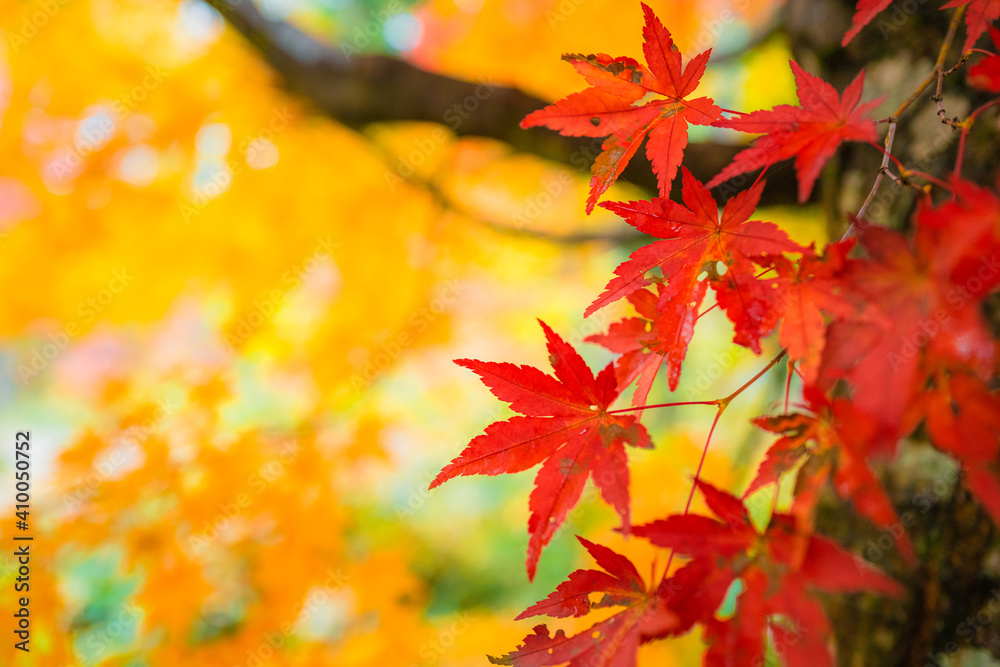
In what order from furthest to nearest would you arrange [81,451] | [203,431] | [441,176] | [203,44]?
[441,176], [203,44], [203,431], [81,451]

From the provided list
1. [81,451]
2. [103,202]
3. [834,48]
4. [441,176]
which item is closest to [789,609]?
[834,48]

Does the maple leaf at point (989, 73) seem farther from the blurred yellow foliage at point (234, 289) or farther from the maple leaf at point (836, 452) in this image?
the blurred yellow foliage at point (234, 289)

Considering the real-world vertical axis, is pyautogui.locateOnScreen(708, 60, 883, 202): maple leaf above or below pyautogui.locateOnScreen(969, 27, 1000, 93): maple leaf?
below

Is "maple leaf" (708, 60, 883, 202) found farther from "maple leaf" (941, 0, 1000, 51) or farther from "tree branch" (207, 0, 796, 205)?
"tree branch" (207, 0, 796, 205)

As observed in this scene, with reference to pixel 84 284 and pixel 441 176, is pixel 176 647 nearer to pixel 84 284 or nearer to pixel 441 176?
pixel 84 284

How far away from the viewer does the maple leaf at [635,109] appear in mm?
504

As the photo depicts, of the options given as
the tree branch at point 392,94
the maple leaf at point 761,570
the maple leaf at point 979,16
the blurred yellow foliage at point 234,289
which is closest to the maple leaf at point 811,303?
the maple leaf at point 761,570

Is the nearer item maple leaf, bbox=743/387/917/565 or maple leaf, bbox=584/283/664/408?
maple leaf, bbox=743/387/917/565

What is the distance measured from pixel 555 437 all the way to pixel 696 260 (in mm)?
215

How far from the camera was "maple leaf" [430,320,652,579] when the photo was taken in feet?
→ 1.56

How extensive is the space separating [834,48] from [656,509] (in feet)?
4.75

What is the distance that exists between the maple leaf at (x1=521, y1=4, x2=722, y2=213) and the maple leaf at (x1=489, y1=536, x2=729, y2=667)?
1.10 ft

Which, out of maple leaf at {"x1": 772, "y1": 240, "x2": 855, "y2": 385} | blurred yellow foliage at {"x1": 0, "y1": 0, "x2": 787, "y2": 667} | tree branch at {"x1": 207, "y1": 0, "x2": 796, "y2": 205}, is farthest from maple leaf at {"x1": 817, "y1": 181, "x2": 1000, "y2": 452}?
blurred yellow foliage at {"x1": 0, "y1": 0, "x2": 787, "y2": 667}

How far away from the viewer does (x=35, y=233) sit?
179cm
